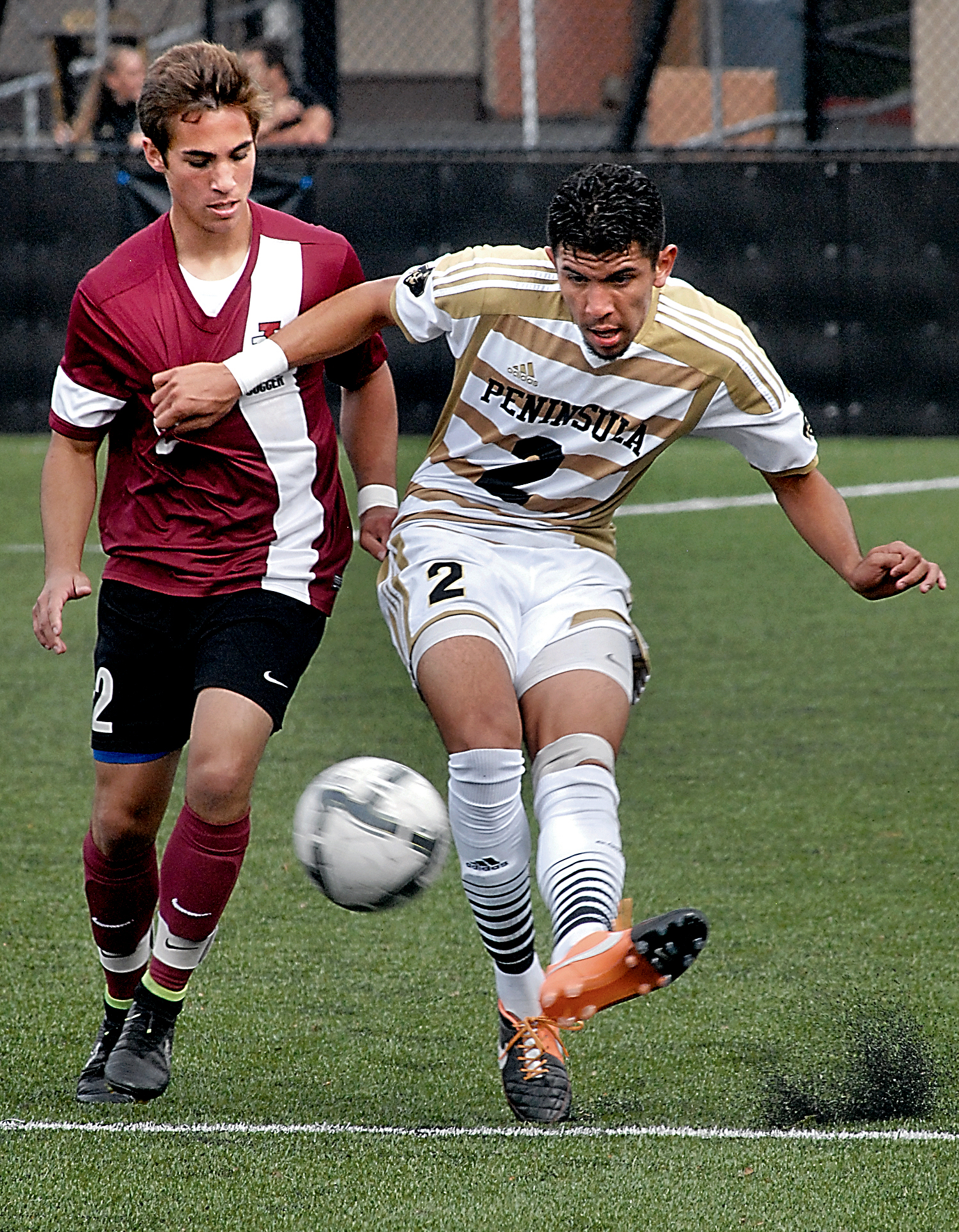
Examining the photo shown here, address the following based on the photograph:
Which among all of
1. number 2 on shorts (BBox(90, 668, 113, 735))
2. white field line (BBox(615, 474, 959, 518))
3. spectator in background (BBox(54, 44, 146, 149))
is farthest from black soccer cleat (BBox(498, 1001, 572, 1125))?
spectator in background (BBox(54, 44, 146, 149))

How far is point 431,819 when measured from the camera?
347cm

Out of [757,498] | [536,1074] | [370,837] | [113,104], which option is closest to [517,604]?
[370,837]

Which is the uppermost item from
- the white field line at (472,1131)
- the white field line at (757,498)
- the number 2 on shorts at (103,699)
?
the number 2 on shorts at (103,699)

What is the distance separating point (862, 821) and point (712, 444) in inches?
327

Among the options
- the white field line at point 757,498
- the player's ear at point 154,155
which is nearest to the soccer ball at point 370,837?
the player's ear at point 154,155

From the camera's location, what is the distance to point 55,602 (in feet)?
11.4

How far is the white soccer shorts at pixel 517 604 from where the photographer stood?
355cm

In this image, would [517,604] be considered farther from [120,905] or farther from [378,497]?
[120,905]

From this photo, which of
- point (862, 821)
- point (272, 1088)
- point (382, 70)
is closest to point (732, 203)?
point (382, 70)

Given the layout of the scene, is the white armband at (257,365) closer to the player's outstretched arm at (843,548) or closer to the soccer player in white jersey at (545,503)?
the soccer player in white jersey at (545,503)

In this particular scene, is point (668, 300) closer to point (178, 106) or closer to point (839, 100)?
point (178, 106)

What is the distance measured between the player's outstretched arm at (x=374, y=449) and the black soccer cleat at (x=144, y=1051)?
3.53ft

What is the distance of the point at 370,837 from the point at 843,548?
1.16 metres

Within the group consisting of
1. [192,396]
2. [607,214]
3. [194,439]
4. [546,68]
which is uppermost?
[607,214]
